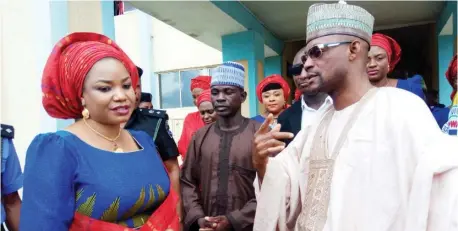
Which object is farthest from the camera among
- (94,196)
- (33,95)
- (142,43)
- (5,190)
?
(142,43)

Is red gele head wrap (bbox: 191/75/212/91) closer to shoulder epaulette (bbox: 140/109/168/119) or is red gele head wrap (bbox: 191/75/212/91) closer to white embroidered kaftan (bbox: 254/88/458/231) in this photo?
shoulder epaulette (bbox: 140/109/168/119)

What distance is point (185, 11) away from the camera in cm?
802

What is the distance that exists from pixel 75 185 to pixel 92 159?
13cm

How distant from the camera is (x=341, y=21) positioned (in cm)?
192

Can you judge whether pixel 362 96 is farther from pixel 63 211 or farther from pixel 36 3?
pixel 36 3

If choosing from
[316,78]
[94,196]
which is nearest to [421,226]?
[316,78]

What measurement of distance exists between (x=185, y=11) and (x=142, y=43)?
4474 mm

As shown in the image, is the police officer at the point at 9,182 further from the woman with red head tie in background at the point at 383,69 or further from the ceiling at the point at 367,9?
the ceiling at the point at 367,9

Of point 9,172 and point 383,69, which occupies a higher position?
point 383,69

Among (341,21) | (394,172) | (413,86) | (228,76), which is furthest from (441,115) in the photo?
(394,172)

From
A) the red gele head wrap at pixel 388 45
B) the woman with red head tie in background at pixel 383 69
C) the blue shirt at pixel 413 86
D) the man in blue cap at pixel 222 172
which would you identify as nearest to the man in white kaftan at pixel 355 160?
the man in blue cap at pixel 222 172

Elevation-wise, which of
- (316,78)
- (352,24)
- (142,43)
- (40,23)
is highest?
(142,43)

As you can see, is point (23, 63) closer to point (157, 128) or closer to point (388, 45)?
point (157, 128)

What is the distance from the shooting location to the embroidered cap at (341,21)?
1915mm
